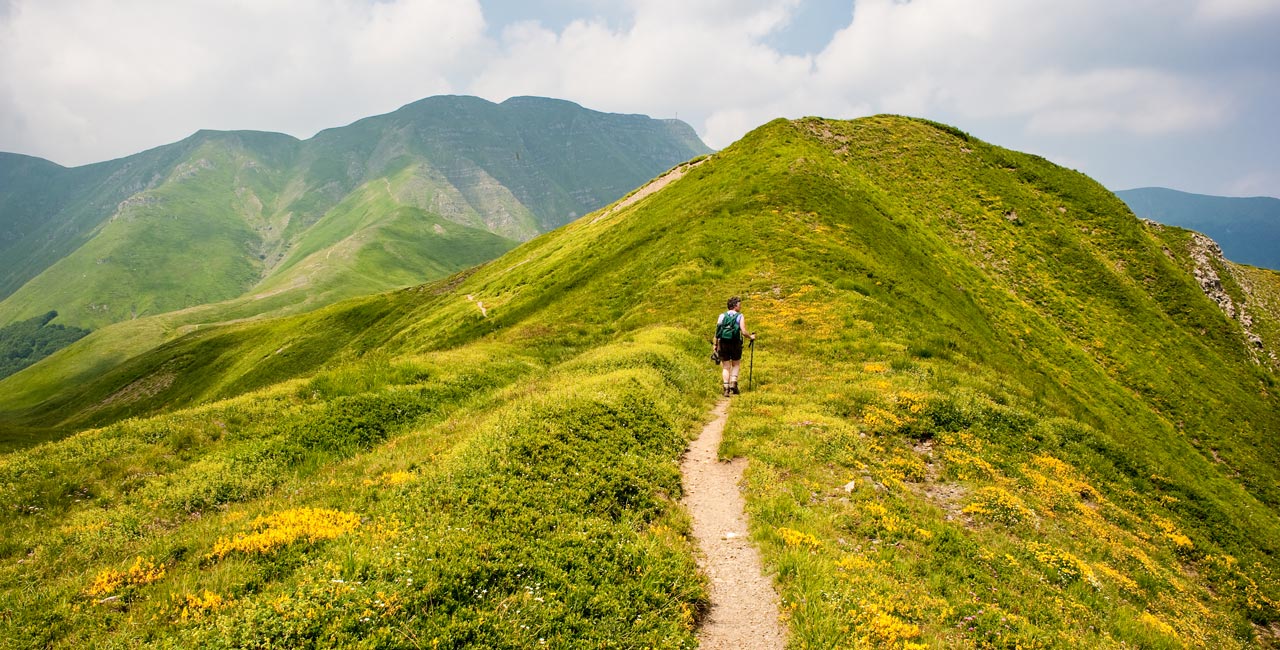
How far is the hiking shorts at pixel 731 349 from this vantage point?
21781mm

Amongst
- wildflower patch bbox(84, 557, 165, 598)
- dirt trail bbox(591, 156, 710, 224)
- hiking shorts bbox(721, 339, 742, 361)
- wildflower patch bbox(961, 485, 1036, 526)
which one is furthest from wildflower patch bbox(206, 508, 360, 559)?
dirt trail bbox(591, 156, 710, 224)

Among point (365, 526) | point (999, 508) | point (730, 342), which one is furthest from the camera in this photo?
point (730, 342)

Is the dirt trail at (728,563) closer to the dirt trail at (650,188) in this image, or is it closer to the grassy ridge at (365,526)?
the grassy ridge at (365,526)

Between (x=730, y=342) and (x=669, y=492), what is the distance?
9.68 metres

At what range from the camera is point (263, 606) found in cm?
708

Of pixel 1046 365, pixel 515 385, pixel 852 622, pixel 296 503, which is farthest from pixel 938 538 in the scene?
pixel 1046 365

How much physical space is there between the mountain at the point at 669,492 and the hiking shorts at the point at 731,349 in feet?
5.27

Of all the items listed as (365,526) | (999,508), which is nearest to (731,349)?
(999,508)

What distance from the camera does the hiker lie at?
2175 cm

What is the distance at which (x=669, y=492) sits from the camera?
43.7ft

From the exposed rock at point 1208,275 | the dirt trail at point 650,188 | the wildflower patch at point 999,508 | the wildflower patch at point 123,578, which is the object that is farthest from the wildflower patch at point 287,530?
the exposed rock at point 1208,275

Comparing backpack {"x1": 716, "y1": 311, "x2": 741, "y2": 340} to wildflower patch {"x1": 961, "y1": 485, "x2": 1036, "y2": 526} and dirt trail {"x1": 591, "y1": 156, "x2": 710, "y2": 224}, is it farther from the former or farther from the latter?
dirt trail {"x1": 591, "y1": 156, "x2": 710, "y2": 224}

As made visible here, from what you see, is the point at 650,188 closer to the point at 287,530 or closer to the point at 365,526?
the point at 365,526

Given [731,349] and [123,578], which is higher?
[731,349]
